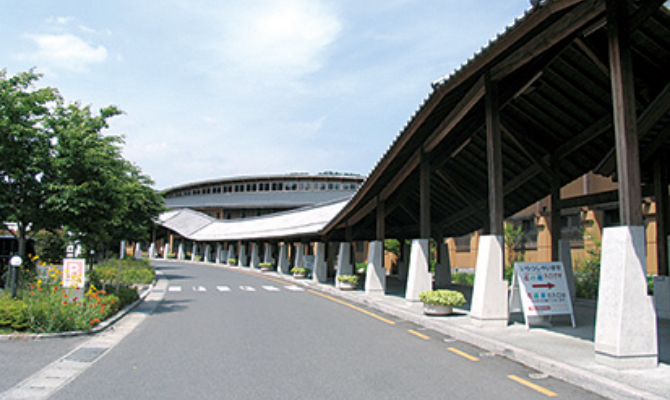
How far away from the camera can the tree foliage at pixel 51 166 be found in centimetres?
1387

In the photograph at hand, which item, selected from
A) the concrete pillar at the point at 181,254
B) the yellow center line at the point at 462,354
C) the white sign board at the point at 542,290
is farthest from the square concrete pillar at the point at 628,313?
the concrete pillar at the point at 181,254

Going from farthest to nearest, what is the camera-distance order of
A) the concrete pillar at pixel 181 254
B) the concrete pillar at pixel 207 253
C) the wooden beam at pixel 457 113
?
1. the concrete pillar at pixel 181 254
2. the concrete pillar at pixel 207 253
3. the wooden beam at pixel 457 113

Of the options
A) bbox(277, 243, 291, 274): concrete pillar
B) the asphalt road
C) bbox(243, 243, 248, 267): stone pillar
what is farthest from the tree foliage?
bbox(243, 243, 248, 267): stone pillar

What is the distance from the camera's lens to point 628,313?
7.83 m

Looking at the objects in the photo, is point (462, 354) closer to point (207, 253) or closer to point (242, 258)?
point (242, 258)

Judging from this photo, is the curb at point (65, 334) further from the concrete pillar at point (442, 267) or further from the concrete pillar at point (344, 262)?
the concrete pillar at point (442, 267)

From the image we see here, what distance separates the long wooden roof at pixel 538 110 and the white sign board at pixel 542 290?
382cm

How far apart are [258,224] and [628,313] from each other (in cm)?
4591

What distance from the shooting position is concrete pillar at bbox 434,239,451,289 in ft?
92.5

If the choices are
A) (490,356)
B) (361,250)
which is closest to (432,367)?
(490,356)

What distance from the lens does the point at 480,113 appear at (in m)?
15.0

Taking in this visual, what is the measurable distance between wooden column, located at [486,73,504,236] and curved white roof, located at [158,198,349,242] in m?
16.9

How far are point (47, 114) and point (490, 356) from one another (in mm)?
13600

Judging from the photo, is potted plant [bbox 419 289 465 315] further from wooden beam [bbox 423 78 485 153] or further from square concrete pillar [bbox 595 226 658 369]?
square concrete pillar [bbox 595 226 658 369]
